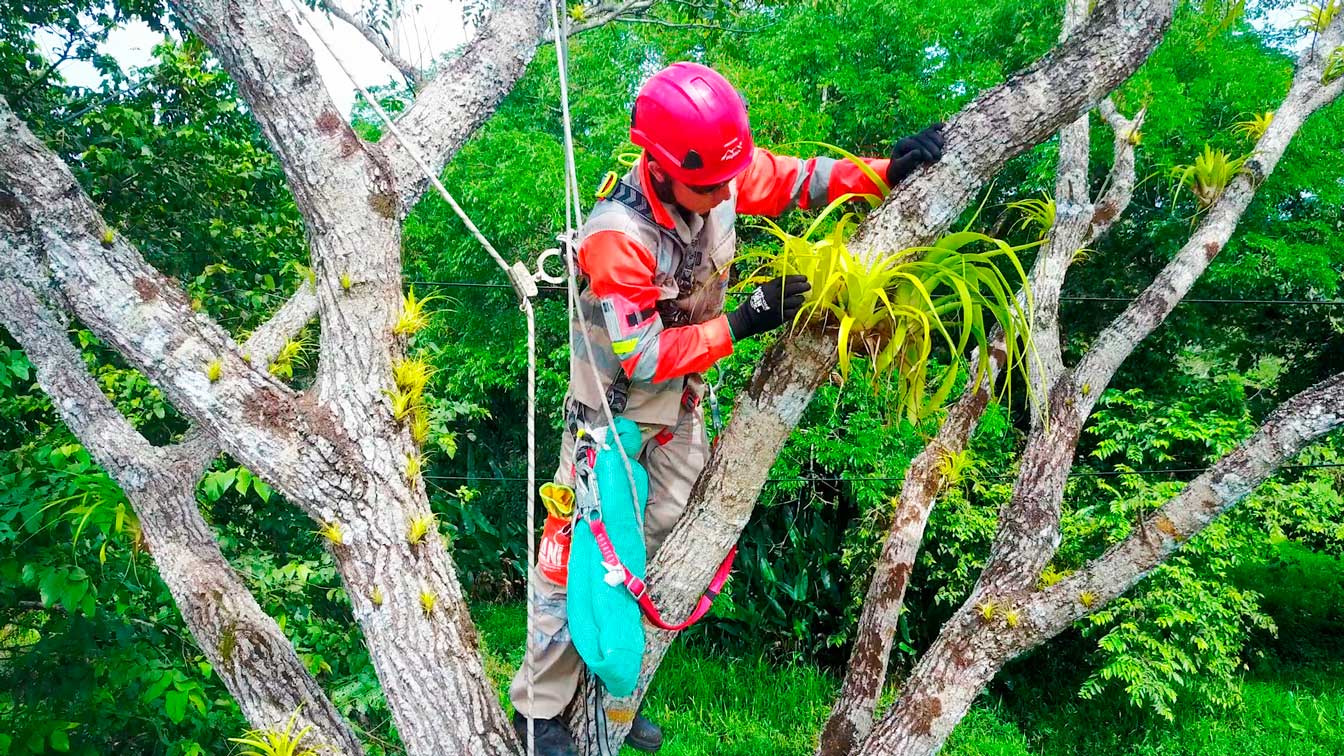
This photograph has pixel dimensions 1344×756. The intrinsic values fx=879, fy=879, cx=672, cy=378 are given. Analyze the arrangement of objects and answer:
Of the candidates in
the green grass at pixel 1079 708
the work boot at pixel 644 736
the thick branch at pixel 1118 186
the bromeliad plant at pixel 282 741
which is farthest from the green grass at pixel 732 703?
the bromeliad plant at pixel 282 741

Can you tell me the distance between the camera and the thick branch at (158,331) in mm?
1887

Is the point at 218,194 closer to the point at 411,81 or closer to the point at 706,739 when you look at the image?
the point at 411,81

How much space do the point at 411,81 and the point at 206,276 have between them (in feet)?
5.26

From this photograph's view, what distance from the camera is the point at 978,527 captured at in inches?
274

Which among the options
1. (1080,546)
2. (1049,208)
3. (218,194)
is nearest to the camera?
(1049,208)

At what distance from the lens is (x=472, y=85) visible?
3.03 m

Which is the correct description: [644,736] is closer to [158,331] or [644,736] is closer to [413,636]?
[413,636]

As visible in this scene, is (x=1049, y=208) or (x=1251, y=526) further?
(x=1251, y=526)

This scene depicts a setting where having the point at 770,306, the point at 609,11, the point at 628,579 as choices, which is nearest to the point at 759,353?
the point at 609,11

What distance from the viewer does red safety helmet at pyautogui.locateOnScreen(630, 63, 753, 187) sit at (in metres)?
1.97

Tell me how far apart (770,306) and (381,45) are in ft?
12.4

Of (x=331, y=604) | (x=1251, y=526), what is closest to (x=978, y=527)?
(x=1251, y=526)

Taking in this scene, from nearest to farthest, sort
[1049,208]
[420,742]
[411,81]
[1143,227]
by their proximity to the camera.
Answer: [420,742]
[1049,208]
[411,81]
[1143,227]

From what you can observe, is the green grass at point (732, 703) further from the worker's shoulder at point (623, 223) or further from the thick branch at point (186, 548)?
the worker's shoulder at point (623, 223)
